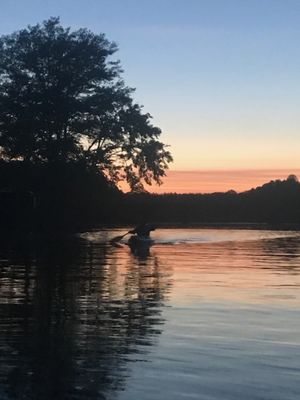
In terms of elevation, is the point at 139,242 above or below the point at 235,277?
above

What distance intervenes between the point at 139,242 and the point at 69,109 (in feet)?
75.5

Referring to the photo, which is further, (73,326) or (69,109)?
(69,109)

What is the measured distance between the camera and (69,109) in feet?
203

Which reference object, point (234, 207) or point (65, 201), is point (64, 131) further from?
point (234, 207)

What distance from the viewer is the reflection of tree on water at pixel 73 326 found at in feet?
28.5

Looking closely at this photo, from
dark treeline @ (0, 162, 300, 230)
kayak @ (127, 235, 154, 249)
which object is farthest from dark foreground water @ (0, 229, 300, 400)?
dark treeline @ (0, 162, 300, 230)

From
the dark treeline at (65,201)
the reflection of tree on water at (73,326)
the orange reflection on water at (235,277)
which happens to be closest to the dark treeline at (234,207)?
the dark treeline at (65,201)

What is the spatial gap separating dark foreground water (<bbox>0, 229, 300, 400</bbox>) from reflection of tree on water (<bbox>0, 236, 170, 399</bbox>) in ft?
0.06

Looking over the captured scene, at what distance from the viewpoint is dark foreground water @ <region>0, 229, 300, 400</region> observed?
8539mm

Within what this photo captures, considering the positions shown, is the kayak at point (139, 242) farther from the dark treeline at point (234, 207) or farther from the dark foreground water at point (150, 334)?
the dark treeline at point (234, 207)

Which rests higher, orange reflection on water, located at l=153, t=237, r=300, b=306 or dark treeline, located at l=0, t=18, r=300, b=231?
dark treeline, located at l=0, t=18, r=300, b=231

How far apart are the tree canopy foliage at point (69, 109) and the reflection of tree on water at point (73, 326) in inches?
1477

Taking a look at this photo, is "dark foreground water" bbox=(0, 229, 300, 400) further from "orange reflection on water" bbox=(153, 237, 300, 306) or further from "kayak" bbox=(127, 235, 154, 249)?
"kayak" bbox=(127, 235, 154, 249)

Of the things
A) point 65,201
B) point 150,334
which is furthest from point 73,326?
point 65,201
